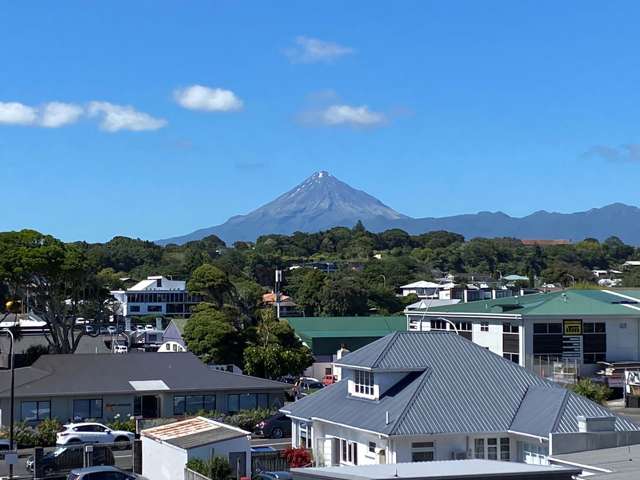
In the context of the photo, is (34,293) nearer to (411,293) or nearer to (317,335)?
(317,335)

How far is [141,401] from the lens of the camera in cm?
5294

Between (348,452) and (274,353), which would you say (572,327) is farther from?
(348,452)

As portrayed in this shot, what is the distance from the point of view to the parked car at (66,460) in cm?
3822

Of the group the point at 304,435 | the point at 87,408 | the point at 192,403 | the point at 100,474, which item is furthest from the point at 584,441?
the point at 87,408

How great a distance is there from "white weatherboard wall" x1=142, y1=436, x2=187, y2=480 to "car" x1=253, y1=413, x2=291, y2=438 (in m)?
11.0

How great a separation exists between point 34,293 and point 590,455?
49.2 meters

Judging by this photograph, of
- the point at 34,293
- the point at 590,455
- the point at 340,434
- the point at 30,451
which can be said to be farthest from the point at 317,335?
the point at 590,455

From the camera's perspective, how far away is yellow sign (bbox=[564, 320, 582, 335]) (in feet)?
223

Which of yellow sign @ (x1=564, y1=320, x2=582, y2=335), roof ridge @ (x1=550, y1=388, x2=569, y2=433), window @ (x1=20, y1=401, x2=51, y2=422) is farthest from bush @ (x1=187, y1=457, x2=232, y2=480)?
yellow sign @ (x1=564, y1=320, x2=582, y2=335)

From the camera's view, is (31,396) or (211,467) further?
(31,396)

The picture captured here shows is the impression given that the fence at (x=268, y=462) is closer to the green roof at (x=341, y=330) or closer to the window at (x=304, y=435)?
the window at (x=304, y=435)

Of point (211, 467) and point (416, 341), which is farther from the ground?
point (416, 341)

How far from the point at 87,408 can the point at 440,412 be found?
74.5ft

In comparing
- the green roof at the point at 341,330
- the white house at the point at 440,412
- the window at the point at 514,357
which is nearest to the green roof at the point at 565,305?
the window at the point at 514,357
